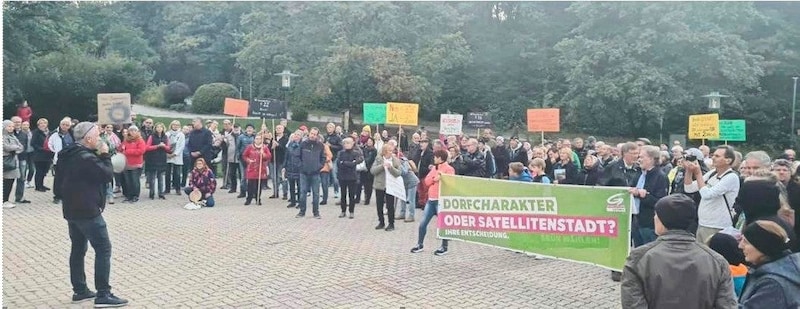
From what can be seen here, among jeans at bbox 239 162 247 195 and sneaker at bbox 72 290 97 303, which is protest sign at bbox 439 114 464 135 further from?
sneaker at bbox 72 290 97 303

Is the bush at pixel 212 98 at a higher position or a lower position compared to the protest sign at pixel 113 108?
higher

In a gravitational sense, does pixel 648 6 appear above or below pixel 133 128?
above

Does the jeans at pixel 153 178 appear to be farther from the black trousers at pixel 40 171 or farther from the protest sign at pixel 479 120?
the protest sign at pixel 479 120

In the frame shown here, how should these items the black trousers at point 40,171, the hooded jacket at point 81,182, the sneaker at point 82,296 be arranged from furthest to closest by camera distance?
the black trousers at point 40,171 → the sneaker at point 82,296 → the hooded jacket at point 81,182

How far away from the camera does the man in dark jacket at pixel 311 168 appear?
14.2 meters

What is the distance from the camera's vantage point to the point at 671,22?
3284 centimetres

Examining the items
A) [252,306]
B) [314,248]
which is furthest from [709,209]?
[314,248]

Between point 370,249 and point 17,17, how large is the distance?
22957 mm

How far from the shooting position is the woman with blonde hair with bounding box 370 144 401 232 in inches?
499

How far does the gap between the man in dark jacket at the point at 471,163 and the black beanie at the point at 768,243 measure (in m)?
8.68

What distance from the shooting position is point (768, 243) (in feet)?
12.4

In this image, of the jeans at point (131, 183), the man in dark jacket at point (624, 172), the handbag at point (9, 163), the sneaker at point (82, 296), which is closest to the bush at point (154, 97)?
the jeans at point (131, 183)

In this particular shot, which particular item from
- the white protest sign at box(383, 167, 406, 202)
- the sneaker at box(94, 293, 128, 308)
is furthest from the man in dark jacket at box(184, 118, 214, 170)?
the sneaker at box(94, 293, 128, 308)

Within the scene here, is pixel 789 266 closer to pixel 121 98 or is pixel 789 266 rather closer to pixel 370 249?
pixel 370 249
